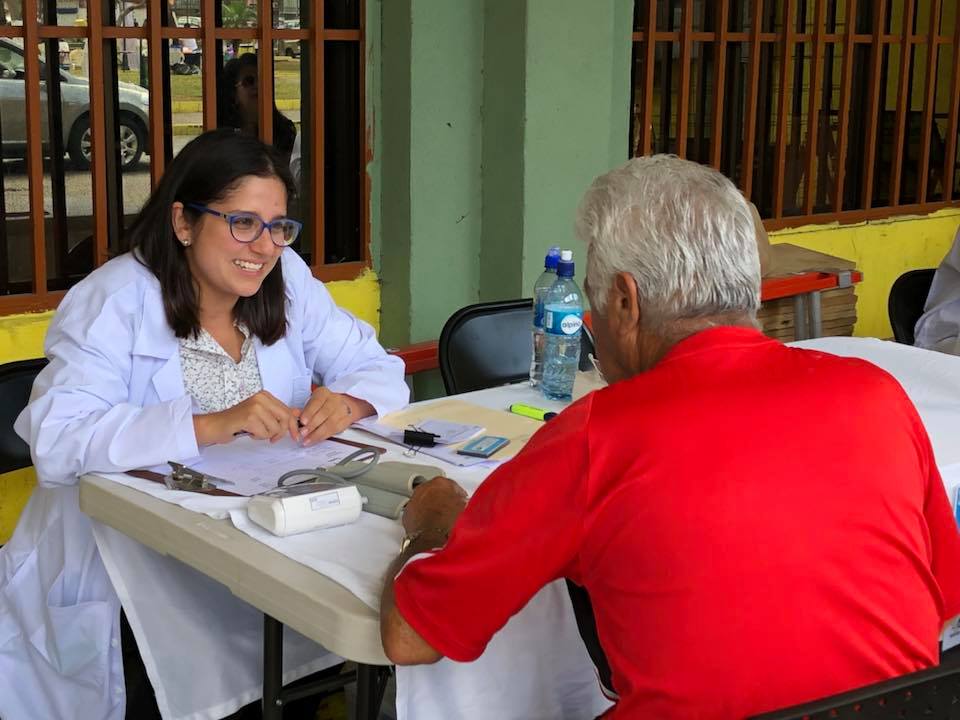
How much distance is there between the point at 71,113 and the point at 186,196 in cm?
142

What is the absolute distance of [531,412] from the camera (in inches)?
109

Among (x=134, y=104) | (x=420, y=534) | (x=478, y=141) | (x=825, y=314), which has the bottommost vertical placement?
(x=825, y=314)

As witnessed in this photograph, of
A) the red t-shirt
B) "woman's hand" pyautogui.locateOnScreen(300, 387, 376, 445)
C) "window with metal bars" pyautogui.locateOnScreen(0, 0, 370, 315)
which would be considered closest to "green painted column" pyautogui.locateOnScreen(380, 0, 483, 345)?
"window with metal bars" pyautogui.locateOnScreen(0, 0, 370, 315)

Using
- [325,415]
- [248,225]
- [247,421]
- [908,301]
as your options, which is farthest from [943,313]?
[247,421]

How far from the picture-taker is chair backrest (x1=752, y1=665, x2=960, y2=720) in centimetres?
138

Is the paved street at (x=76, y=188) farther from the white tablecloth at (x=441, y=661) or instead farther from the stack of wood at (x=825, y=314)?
the stack of wood at (x=825, y=314)

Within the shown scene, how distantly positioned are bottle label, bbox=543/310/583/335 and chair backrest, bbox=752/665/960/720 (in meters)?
1.64

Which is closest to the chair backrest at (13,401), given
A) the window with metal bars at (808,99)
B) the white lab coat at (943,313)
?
the white lab coat at (943,313)

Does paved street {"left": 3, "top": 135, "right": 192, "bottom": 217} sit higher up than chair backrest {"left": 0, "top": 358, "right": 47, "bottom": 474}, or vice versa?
paved street {"left": 3, "top": 135, "right": 192, "bottom": 217}

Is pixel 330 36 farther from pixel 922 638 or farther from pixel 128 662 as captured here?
pixel 922 638

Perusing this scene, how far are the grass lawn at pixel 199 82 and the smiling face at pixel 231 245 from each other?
1.50 m

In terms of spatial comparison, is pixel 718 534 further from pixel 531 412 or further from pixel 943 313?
pixel 943 313

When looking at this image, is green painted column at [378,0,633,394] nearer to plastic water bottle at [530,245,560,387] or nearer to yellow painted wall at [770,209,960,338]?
plastic water bottle at [530,245,560,387]

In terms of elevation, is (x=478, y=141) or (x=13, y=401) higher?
(x=478, y=141)
